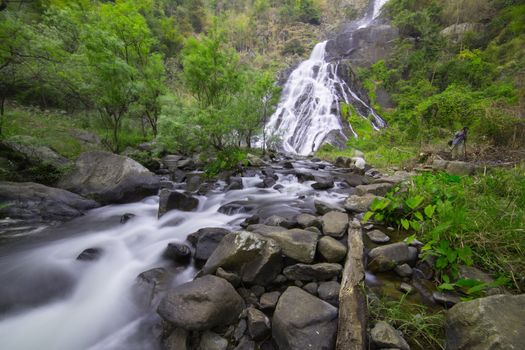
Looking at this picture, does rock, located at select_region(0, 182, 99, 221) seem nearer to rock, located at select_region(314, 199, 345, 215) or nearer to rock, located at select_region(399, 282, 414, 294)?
rock, located at select_region(314, 199, 345, 215)

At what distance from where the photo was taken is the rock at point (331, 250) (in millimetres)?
2613

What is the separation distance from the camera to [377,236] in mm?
3201

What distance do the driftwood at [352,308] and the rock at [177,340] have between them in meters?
1.22

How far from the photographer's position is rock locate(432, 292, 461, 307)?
2025 mm

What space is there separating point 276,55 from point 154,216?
1929 inches

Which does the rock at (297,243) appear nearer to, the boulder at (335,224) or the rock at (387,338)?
the boulder at (335,224)

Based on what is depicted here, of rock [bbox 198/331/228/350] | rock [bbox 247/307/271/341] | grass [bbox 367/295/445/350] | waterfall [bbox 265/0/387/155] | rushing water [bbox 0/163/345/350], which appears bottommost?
rushing water [bbox 0/163/345/350]

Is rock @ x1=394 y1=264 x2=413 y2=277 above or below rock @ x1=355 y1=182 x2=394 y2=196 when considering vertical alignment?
below

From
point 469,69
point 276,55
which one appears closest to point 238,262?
point 469,69

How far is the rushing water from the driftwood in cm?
167

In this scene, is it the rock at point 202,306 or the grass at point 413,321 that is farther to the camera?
the rock at point 202,306

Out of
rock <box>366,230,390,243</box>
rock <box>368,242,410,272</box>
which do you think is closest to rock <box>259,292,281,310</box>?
rock <box>368,242,410,272</box>

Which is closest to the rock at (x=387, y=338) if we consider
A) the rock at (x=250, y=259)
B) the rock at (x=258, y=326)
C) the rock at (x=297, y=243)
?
the rock at (x=258, y=326)

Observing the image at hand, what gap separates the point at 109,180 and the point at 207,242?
13.5 ft
